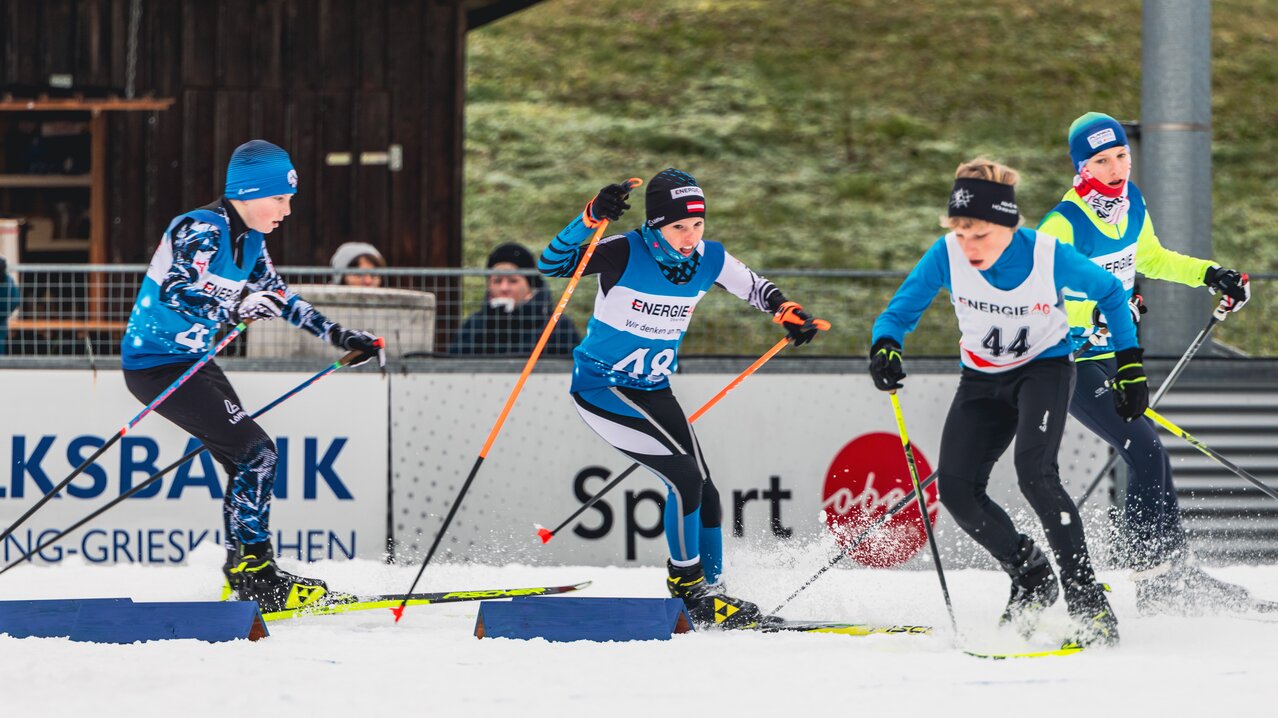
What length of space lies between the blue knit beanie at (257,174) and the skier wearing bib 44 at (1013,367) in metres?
2.52

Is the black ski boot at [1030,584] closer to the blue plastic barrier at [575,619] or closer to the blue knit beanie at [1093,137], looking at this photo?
the blue plastic barrier at [575,619]

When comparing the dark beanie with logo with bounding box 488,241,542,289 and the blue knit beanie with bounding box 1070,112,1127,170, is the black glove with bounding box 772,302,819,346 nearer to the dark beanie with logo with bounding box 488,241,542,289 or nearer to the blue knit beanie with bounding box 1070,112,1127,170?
the blue knit beanie with bounding box 1070,112,1127,170

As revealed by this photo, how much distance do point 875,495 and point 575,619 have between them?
295cm

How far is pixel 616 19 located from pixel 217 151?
102 feet

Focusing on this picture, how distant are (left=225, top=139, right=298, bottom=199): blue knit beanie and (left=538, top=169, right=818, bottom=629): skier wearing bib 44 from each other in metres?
1.15

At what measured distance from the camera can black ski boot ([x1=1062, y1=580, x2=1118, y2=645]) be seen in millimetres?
5031

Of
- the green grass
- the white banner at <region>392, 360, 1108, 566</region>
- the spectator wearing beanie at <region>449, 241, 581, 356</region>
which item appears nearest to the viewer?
the white banner at <region>392, 360, 1108, 566</region>

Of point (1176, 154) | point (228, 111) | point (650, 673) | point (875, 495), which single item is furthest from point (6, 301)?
point (1176, 154)

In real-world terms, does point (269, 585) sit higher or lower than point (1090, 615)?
lower

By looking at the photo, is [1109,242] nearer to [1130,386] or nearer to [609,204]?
[1130,386]

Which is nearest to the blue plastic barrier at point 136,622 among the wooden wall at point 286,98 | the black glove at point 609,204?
the black glove at point 609,204

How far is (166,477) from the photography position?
7.76 metres

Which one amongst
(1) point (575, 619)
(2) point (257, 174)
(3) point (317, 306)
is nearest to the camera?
(1) point (575, 619)

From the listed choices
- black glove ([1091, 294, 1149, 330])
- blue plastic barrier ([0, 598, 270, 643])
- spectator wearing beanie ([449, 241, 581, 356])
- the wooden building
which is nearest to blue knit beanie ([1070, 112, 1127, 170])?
black glove ([1091, 294, 1149, 330])
